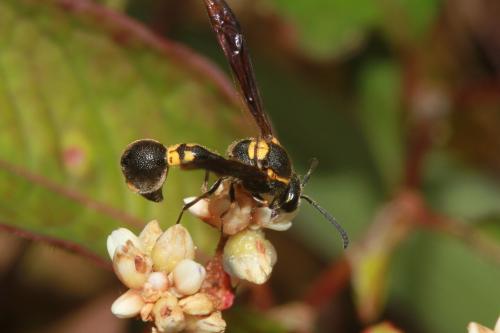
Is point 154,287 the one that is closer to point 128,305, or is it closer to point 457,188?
point 128,305

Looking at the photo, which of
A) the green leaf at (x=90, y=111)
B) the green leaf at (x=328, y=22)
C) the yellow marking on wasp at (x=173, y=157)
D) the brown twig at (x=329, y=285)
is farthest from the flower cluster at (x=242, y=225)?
the green leaf at (x=328, y=22)

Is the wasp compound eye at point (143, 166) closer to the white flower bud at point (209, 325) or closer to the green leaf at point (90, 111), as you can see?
the white flower bud at point (209, 325)

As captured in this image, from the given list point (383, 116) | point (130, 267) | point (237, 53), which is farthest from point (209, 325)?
point (383, 116)

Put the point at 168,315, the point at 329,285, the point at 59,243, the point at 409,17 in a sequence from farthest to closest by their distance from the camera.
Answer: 1. the point at 409,17
2. the point at 329,285
3. the point at 59,243
4. the point at 168,315

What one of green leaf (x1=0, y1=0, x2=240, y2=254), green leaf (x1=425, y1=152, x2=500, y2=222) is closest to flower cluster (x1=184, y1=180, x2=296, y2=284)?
green leaf (x1=0, y1=0, x2=240, y2=254)

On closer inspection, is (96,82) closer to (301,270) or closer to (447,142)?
(301,270)

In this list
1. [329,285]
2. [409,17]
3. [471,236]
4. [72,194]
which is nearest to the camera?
[72,194]
